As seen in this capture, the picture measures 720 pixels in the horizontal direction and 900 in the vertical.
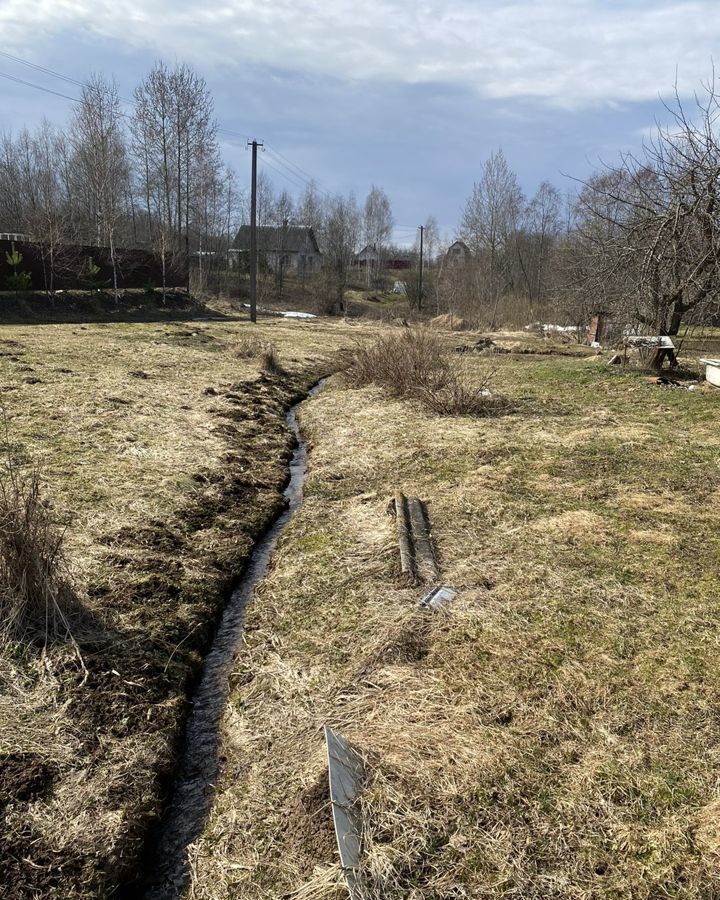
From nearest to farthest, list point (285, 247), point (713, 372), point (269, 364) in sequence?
point (713, 372) < point (269, 364) < point (285, 247)

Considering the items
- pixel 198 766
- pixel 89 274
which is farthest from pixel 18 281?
pixel 198 766

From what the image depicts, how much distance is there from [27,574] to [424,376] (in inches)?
339

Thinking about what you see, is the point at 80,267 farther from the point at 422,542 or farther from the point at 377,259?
the point at 377,259

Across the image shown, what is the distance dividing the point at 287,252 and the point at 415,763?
5452cm

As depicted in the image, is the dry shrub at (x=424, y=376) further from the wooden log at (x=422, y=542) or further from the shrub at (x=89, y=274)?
the shrub at (x=89, y=274)

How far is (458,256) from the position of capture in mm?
48344

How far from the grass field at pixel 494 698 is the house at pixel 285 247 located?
137 feet

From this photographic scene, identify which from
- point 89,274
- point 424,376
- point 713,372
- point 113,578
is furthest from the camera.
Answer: point 89,274

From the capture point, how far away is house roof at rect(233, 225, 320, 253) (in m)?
50.4

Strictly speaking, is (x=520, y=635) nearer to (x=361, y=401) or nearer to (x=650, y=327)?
(x=361, y=401)

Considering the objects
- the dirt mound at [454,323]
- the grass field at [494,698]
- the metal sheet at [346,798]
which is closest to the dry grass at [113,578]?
the grass field at [494,698]

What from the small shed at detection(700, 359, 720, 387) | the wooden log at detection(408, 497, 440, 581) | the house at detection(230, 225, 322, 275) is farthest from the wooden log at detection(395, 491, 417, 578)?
the house at detection(230, 225, 322, 275)

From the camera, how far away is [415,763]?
2.99m

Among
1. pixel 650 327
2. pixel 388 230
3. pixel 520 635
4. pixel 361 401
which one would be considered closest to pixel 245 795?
pixel 520 635
